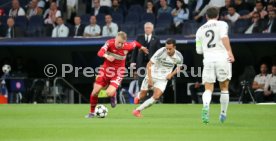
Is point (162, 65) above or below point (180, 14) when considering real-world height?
below

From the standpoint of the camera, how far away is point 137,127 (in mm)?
14312

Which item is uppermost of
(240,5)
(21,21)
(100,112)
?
(240,5)

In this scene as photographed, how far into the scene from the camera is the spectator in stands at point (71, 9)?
29.6 m

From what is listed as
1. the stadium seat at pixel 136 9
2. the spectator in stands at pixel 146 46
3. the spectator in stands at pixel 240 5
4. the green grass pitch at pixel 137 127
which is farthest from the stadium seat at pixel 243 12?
the green grass pitch at pixel 137 127

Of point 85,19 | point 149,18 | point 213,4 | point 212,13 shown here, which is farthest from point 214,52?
point 85,19

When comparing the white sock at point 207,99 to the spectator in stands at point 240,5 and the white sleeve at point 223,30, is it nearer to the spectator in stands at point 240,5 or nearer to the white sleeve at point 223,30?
the white sleeve at point 223,30

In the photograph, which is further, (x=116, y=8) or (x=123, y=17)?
(x=116, y=8)

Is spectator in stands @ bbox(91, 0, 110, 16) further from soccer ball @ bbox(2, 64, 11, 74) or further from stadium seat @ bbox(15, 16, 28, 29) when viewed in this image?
soccer ball @ bbox(2, 64, 11, 74)

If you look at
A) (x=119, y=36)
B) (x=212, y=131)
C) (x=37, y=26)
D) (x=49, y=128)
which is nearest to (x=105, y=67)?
(x=119, y=36)

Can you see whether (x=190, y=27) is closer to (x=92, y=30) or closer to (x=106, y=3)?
(x=92, y=30)

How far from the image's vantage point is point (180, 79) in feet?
91.4

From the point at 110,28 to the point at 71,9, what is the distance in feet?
11.6

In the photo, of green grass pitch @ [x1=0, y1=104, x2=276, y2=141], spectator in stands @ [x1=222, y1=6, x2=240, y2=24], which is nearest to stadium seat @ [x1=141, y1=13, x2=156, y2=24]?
spectator in stands @ [x1=222, y1=6, x2=240, y2=24]

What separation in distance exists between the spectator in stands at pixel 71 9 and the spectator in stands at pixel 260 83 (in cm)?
795
